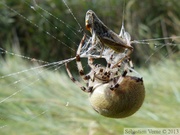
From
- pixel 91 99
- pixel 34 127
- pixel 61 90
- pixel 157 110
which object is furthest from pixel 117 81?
pixel 61 90

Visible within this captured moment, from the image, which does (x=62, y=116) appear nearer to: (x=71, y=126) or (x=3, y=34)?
(x=71, y=126)

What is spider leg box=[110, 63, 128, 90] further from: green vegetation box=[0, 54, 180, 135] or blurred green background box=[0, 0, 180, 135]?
Result: green vegetation box=[0, 54, 180, 135]

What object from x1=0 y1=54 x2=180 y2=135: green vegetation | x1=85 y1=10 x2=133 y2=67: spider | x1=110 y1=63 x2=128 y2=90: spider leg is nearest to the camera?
x1=85 y1=10 x2=133 y2=67: spider

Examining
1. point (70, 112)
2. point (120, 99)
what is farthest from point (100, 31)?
point (70, 112)

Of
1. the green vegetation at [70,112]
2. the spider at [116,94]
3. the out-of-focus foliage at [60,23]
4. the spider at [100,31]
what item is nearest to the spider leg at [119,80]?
the spider at [116,94]

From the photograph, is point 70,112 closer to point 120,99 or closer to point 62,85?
point 62,85

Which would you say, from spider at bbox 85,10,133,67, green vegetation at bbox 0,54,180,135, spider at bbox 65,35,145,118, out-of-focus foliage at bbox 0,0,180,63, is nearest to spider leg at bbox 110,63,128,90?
spider at bbox 65,35,145,118
